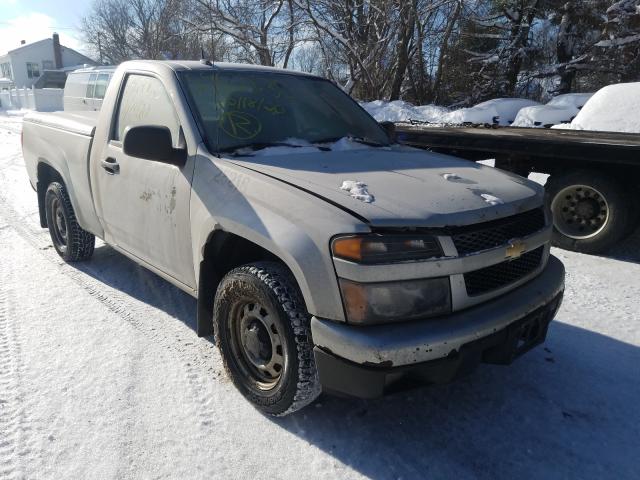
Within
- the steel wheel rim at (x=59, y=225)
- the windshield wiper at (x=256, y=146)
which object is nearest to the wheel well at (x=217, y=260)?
the windshield wiper at (x=256, y=146)

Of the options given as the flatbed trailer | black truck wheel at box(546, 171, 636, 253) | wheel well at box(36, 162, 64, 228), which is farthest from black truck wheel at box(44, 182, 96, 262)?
black truck wheel at box(546, 171, 636, 253)

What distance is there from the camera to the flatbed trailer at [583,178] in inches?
180

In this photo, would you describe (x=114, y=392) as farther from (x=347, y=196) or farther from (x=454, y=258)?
(x=454, y=258)

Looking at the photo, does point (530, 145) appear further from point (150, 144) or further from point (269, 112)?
point (150, 144)

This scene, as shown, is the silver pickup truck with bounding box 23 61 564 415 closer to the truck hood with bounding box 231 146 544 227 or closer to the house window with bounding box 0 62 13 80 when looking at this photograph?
the truck hood with bounding box 231 146 544 227

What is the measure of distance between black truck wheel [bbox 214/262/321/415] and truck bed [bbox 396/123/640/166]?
3.56 m

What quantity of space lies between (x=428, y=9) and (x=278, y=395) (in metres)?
17.6

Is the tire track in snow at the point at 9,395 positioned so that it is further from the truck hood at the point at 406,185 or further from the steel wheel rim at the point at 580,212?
the steel wheel rim at the point at 580,212

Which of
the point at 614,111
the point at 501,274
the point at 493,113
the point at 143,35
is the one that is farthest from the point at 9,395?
the point at 143,35

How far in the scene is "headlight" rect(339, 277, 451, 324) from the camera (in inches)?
80.2

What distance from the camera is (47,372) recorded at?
295 centimetres

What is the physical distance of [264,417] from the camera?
2594 mm

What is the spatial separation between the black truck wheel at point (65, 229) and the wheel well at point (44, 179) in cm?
13

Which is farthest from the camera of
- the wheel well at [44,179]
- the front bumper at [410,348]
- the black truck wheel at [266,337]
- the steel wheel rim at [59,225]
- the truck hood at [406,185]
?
the wheel well at [44,179]
